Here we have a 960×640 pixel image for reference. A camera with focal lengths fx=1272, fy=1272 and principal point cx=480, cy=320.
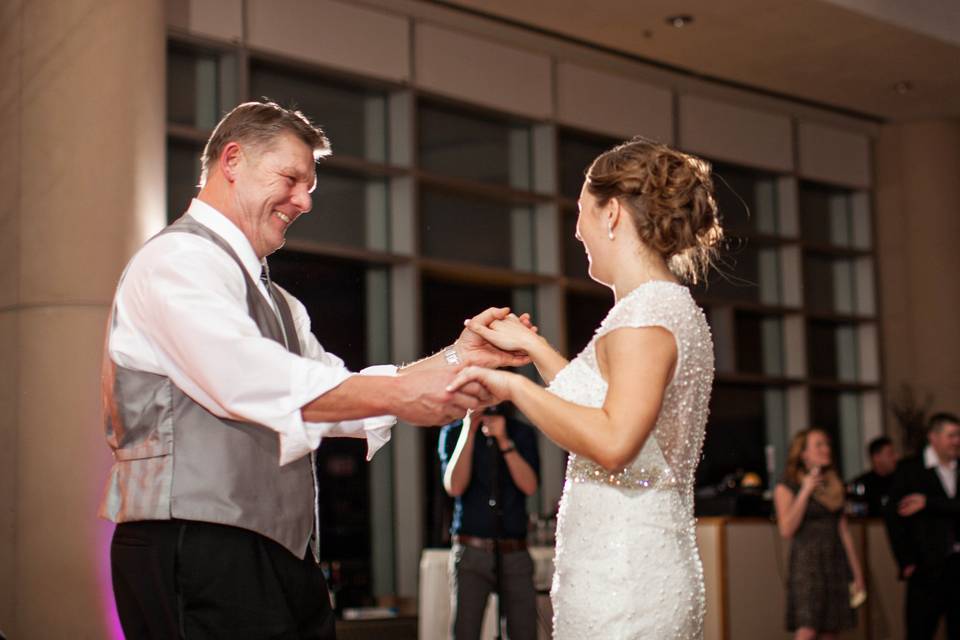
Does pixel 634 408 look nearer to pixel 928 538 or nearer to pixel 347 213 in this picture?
pixel 347 213

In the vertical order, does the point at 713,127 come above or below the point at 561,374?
above

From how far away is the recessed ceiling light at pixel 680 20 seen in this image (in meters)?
7.57

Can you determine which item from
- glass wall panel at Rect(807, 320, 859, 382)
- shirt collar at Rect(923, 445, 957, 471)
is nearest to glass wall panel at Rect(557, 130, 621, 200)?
glass wall panel at Rect(807, 320, 859, 382)

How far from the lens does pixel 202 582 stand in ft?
6.78

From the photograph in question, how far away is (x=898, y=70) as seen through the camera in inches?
346

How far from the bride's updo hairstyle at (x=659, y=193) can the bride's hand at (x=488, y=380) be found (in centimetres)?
38

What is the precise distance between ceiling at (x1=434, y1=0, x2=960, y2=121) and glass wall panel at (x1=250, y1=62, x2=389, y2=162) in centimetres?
80

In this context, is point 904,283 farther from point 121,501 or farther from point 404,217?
point 121,501

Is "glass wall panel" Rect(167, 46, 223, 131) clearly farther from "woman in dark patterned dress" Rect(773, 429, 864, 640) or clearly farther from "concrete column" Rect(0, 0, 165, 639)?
"woman in dark patterned dress" Rect(773, 429, 864, 640)

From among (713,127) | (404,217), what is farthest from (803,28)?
(404,217)

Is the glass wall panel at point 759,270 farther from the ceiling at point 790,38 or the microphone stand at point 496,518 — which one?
the microphone stand at point 496,518

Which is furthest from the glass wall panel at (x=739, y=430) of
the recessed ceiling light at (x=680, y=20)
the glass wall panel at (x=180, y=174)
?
the glass wall panel at (x=180, y=174)

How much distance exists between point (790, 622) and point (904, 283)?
4.27 m

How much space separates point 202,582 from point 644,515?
79 centimetres
